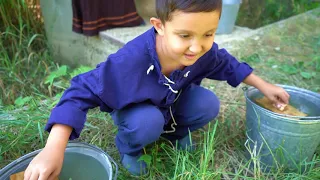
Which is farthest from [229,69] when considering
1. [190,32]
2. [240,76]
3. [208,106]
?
[190,32]

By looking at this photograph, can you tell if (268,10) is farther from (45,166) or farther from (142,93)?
(45,166)

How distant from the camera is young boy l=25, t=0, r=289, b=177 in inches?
44.1

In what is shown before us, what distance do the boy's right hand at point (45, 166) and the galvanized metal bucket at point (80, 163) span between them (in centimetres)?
18

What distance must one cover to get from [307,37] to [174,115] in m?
2.14

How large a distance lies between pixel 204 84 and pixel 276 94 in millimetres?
819

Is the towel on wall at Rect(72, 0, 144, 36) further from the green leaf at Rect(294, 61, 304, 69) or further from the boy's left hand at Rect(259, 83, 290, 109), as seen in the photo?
the boy's left hand at Rect(259, 83, 290, 109)

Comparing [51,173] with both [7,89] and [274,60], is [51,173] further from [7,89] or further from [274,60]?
[274,60]

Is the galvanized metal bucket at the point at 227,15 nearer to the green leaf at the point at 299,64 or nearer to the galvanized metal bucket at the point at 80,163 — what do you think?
the green leaf at the point at 299,64

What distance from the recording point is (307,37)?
314cm

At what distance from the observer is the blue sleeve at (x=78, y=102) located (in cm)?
111

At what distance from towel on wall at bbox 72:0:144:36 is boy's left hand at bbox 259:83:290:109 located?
171 cm

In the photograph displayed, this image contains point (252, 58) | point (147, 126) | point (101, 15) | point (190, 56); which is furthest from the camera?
point (101, 15)

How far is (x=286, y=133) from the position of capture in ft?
4.71

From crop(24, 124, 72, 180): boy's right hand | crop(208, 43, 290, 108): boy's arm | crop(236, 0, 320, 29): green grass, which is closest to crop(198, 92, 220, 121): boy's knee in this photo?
crop(208, 43, 290, 108): boy's arm
